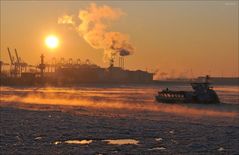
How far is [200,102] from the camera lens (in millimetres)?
60875

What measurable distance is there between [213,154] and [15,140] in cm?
912

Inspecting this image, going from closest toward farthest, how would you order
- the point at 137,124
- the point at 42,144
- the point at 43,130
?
the point at 42,144 → the point at 43,130 → the point at 137,124

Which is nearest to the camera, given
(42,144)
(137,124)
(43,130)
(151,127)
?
(42,144)

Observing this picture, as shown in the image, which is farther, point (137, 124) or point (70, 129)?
point (137, 124)

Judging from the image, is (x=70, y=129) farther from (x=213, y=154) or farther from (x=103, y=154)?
(x=213, y=154)

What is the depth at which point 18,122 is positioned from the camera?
30719 mm

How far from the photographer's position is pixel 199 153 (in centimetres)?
1917

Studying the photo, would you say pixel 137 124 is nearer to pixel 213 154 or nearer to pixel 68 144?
pixel 68 144

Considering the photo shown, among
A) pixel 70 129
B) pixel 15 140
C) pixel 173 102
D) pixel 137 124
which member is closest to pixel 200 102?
pixel 173 102

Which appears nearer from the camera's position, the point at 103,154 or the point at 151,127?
the point at 103,154

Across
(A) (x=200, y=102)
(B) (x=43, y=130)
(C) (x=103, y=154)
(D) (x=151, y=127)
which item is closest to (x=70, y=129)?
(B) (x=43, y=130)

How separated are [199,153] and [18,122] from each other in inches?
588

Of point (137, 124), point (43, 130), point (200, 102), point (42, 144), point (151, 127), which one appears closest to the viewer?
point (42, 144)

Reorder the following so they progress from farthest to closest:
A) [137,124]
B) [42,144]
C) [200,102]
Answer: [200,102], [137,124], [42,144]
